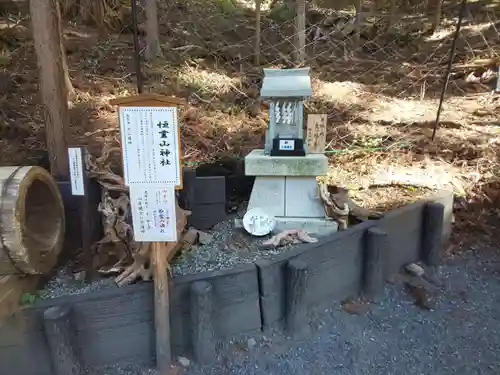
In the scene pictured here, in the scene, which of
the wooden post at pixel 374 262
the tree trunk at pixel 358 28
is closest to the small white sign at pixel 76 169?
the wooden post at pixel 374 262

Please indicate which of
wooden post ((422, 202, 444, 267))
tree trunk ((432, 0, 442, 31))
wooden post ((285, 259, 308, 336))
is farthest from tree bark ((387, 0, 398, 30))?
wooden post ((285, 259, 308, 336))

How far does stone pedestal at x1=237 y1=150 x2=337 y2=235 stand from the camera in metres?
3.36

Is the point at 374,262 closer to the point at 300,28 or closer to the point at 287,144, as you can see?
the point at 287,144

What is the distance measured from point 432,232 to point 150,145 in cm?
291

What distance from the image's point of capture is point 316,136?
3592mm

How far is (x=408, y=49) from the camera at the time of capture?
9.47 m

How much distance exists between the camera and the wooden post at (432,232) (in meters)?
3.79

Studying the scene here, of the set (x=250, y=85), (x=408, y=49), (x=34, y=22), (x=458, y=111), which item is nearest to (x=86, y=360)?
(x=34, y=22)

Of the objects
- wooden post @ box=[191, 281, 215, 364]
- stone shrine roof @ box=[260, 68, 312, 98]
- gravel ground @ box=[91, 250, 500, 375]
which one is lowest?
gravel ground @ box=[91, 250, 500, 375]

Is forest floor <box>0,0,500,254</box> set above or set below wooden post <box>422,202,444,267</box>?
above

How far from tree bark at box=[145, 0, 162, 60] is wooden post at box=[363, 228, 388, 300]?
Result: 18.8 feet

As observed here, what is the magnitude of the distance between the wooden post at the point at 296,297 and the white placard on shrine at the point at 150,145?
3.42 ft

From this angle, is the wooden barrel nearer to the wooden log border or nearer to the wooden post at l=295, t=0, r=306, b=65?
the wooden log border

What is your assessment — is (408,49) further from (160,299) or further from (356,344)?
(160,299)
